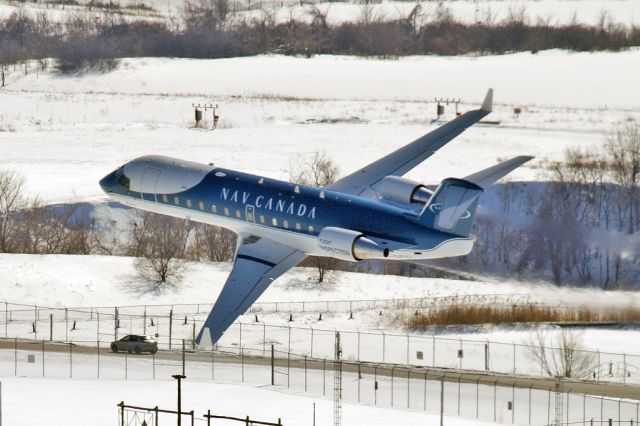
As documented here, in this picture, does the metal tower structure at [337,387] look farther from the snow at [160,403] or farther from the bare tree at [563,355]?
the bare tree at [563,355]

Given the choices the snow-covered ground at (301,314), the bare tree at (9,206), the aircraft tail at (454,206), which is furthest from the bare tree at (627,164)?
the bare tree at (9,206)

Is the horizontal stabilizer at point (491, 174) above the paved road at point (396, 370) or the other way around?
above

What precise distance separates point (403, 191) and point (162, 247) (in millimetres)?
26827

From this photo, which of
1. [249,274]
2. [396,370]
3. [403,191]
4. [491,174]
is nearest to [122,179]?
[249,274]

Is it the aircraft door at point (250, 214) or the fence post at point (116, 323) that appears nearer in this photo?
the aircraft door at point (250, 214)

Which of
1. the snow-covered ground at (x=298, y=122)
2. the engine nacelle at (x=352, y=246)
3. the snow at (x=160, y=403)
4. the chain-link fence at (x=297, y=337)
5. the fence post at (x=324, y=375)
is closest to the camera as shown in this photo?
the snow at (x=160, y=403)

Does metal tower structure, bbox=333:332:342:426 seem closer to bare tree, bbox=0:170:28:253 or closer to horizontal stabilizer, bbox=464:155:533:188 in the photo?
horizontal stabilizer, bbox=464:155:533:188

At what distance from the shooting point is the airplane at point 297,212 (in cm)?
9281

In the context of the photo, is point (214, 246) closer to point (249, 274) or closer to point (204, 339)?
point (249, 274)

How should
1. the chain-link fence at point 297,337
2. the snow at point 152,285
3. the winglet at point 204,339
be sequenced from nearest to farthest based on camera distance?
the winglet at point 204,339
the chain-link fence at point 297,337
the snow at point 152,285

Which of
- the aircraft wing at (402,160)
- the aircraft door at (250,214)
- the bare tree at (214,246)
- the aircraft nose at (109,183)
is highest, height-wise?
the aircraft wing at (402,160)

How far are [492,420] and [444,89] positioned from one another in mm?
103212

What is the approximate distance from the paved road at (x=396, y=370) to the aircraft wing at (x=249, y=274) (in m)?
7.51

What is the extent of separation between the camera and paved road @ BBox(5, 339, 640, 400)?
324 ft
